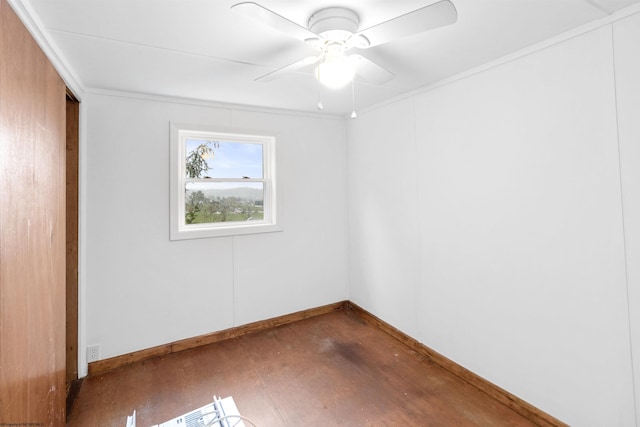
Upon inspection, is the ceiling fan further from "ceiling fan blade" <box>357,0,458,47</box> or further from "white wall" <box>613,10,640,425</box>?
"white wall" <box>613,10,640,425</box>

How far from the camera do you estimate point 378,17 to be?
1515 mm

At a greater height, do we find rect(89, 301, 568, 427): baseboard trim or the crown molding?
the crown molding

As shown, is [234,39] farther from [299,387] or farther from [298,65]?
[299,387]

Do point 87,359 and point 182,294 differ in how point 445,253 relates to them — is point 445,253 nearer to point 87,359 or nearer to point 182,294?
point 182,294

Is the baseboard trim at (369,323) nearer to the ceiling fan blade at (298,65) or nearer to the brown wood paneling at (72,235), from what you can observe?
the brown wood paneling at (72,235)

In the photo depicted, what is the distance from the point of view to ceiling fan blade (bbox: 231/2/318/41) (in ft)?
3.68

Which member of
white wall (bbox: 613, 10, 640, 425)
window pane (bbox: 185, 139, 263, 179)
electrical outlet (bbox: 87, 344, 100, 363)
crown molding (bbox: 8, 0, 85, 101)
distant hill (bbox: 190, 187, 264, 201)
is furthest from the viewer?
distant hill (bbox: 190, 187, 264, 201)

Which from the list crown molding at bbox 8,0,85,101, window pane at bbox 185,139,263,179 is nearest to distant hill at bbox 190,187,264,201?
window pane at bbox 185,139,263,179

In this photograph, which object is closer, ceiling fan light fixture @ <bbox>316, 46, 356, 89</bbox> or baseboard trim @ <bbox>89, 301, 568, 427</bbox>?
ceiling fan light fixture @ <bbox>316, 46, 356, 89</bbox>

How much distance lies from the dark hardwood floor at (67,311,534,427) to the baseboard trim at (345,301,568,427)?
0.05 meters

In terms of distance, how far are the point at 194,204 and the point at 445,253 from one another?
242cm

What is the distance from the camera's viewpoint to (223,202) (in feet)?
10.3

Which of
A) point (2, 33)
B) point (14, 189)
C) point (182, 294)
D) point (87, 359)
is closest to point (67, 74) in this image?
point (2, 33)

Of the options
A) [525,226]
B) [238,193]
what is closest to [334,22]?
[525,226]
